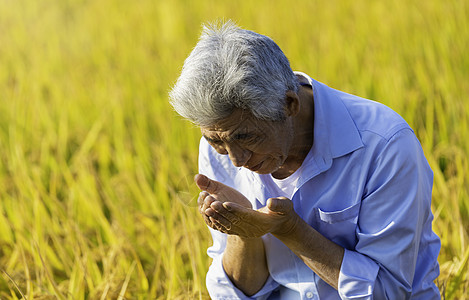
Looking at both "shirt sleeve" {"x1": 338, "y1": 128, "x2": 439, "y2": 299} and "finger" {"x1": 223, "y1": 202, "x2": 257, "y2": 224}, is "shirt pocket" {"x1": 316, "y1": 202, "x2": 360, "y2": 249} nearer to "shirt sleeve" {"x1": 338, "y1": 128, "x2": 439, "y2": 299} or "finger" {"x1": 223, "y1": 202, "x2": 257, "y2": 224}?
"shirt sleeve" {"x1": 338, "y1": 128, "x2": 439, "y2": 299}

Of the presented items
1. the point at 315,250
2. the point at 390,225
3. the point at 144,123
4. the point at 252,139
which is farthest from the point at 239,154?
the point at 144,123

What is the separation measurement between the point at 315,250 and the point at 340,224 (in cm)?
12

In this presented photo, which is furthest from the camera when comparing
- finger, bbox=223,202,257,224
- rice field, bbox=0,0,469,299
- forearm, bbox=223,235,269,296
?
rice field, bbox=0,0,469,299

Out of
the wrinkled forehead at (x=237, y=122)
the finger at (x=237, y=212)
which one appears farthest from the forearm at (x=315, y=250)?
the wrinkled forehead at (x=237, y=122)

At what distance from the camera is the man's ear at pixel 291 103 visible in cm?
135

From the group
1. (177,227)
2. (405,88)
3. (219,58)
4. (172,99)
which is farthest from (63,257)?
(405,88)

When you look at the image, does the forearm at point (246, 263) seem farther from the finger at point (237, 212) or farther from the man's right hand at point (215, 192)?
the finger at point (237, 212)

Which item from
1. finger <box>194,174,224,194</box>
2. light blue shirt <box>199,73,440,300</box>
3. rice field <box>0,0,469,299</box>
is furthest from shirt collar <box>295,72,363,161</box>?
rice field <box>0,0,469,299</box>

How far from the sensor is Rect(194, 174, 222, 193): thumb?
1.43 metres

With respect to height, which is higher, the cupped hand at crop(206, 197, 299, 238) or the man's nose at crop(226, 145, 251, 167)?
the man's nose at crop(226, 145, 251, 167)

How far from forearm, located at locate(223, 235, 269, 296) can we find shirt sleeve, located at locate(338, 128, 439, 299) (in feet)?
0.83

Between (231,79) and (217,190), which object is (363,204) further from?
(231,79)

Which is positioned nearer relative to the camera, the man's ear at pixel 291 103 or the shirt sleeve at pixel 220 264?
the man's ear at pixel 291 103

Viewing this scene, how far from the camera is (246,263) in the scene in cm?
156
